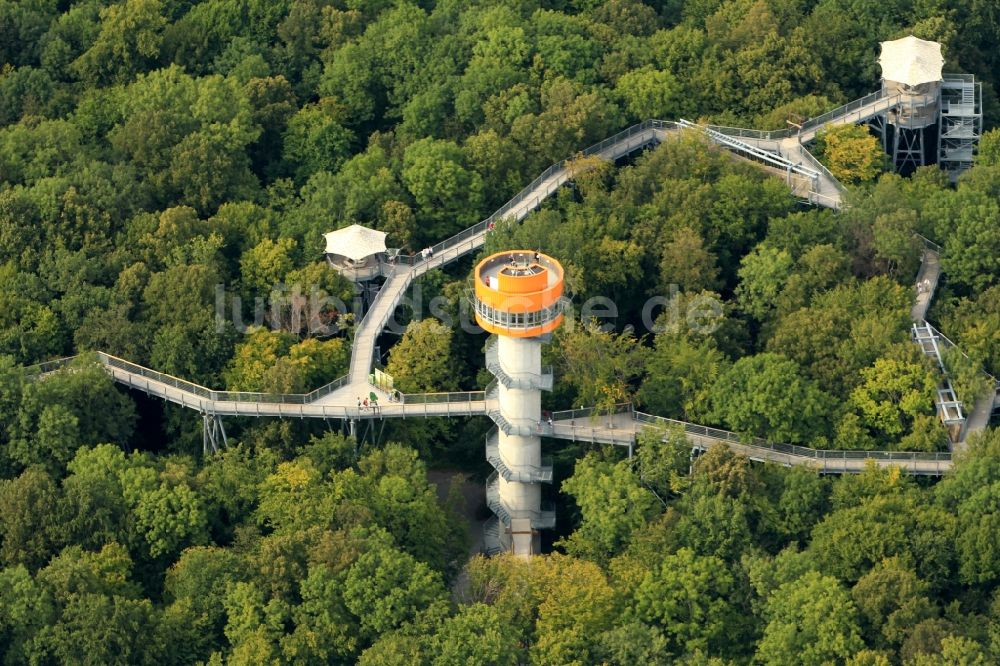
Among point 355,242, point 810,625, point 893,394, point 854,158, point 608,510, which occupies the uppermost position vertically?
point 854,158

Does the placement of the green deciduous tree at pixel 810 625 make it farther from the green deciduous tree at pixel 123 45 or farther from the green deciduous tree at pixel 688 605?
the green deciduous tree at pixel 123 45

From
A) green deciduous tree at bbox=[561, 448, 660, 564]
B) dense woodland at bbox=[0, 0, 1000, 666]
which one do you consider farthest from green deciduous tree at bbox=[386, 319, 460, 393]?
green deciduous tree at bbox=[561, 448, 660, 564]

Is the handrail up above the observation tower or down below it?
above

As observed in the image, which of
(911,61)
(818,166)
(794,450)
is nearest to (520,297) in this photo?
(794,450)

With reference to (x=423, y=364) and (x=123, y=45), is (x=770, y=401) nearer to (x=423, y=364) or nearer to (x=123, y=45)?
(x=423, y=364)

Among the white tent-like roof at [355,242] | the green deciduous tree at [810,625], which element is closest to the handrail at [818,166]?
the white tent-like roof at [355,242]

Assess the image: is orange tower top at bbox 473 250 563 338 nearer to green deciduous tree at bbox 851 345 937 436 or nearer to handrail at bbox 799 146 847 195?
green deciduous tree at bbox 851 345 937 436

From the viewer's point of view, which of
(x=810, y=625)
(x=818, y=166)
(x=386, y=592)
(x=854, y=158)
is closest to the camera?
(x=810, y=625)
